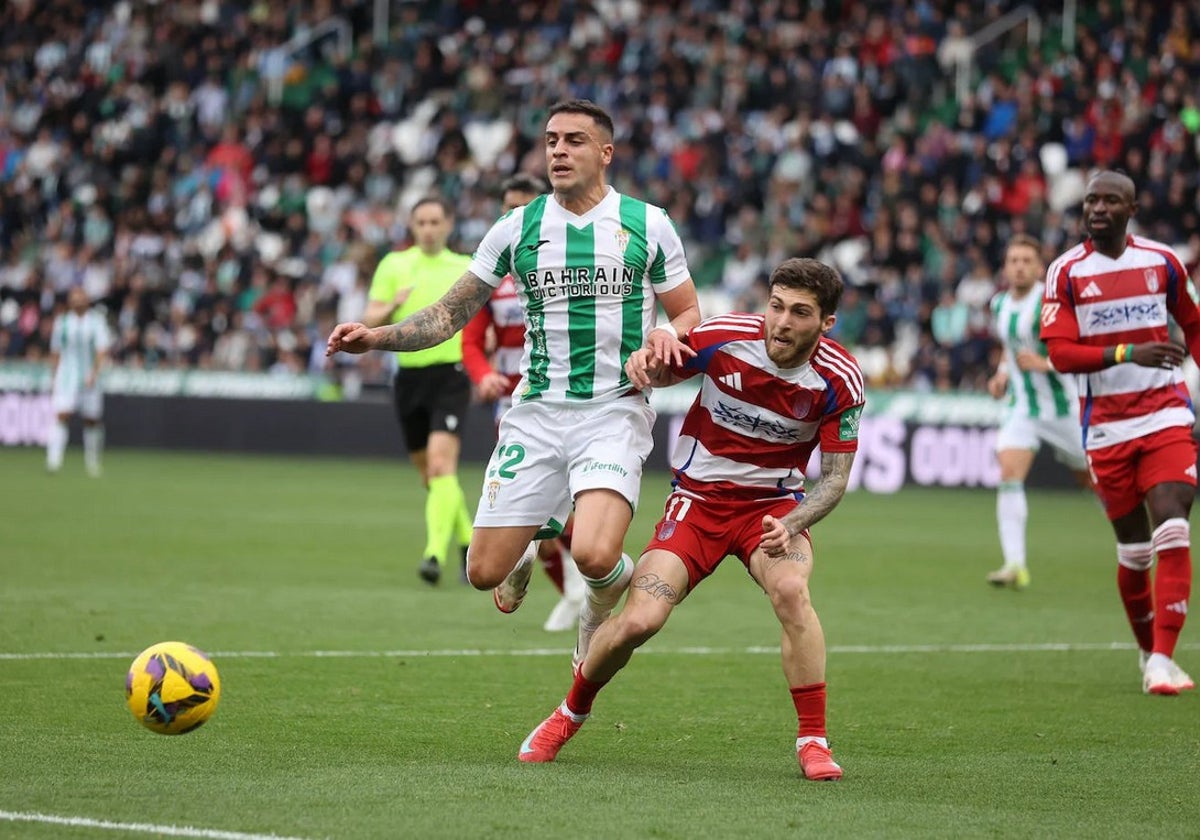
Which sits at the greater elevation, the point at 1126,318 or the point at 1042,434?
the point at 1126,318

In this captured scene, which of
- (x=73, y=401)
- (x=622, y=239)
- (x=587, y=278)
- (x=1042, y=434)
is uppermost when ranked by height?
(x=622, y=239)

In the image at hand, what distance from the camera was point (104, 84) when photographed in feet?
115

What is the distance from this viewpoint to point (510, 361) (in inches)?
452

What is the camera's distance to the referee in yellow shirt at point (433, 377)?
12.5 m

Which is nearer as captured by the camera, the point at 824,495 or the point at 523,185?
the point at 824,495

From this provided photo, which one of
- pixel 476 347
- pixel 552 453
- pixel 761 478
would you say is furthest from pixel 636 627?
pixel 476 347

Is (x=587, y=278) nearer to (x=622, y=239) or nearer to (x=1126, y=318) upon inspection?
(x=622, y=239)

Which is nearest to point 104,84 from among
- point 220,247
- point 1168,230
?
point 220,247

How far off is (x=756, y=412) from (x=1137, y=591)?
318cm

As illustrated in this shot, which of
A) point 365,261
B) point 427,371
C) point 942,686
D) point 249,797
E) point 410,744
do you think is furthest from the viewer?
point 365,261

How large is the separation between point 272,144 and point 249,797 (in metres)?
27.7

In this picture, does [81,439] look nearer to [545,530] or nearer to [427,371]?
[427,371]

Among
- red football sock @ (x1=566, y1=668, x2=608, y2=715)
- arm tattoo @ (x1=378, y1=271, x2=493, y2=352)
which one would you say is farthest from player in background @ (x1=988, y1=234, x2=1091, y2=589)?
red football sock @ (x1=566, y1=668, x2=608, y2=715)

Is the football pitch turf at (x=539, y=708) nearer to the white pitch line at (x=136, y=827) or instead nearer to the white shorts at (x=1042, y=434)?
the white pitch line at (x=136, y=827)
